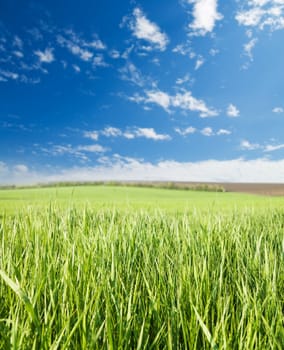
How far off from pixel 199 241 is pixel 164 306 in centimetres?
79

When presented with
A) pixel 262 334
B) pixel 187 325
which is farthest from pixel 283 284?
pixel 187 325

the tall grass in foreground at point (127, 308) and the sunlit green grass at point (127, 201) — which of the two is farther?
the sunlit green grass at point (127, 201)

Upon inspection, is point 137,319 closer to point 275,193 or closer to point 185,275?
point 185,275

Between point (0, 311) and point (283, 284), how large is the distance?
4.73ft

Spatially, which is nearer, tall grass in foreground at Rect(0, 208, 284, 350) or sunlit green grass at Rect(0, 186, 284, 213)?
tall grass in foreground at Rect(0, 208, 284, 350)

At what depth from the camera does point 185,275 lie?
61.4 inches

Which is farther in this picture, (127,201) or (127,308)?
(127,201)

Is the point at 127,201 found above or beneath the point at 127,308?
above

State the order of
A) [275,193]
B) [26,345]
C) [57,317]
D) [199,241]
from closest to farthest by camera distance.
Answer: [26,345] → [57,317] → [199,241] → [275,193]

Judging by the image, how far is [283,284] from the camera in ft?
6.00

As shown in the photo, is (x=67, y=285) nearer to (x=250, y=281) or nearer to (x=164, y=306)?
(x=164, y=306)

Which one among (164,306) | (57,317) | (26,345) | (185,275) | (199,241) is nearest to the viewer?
(26,345)

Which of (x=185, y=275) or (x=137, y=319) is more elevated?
(x=185, y=275)

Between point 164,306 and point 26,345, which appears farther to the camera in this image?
point 164,306
